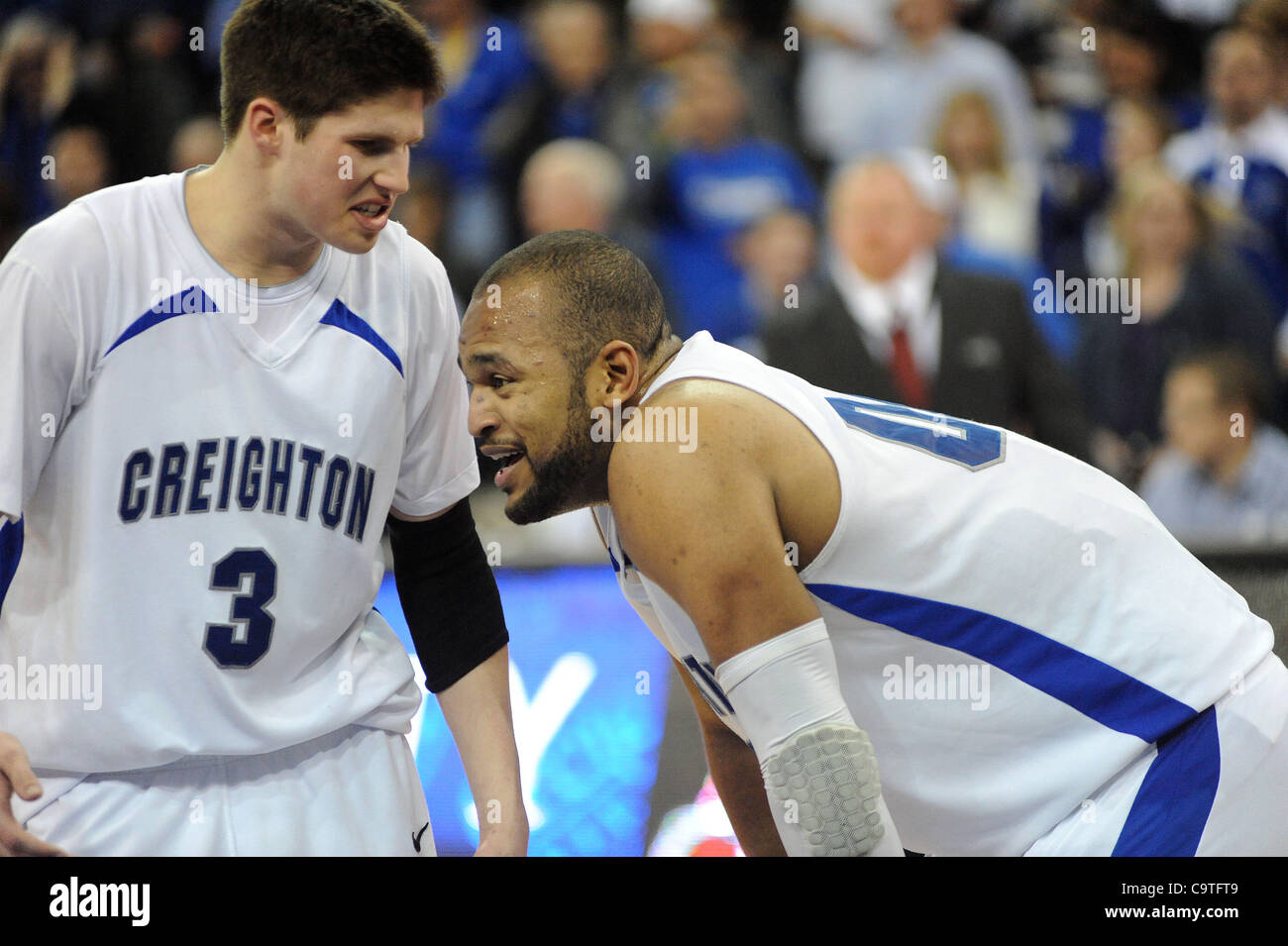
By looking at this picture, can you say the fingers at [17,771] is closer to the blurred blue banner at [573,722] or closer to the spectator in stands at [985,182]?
the blurred blue banner at [573,722]

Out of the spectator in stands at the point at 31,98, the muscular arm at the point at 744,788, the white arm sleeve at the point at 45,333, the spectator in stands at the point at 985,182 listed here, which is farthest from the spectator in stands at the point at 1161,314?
the spectator in stands at the point at 31,98

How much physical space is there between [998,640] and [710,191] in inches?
169

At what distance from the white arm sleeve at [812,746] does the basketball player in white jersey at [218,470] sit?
2.35 ft

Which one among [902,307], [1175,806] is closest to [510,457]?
[1175,806]

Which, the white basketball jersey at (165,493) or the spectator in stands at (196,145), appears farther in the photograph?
the spectator in stands at (196,145)

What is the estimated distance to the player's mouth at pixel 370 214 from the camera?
2.26m

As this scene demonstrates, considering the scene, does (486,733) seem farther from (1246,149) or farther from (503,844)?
(1246,149)

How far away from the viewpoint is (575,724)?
375 cm

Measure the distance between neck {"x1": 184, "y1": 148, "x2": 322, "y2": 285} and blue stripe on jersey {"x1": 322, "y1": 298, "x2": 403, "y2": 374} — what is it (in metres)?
0.09

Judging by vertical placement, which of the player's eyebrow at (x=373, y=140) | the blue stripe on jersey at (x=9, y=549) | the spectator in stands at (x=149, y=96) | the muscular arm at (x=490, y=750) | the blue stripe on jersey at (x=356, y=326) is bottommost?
the muscular arm at (x=490, y=750)
